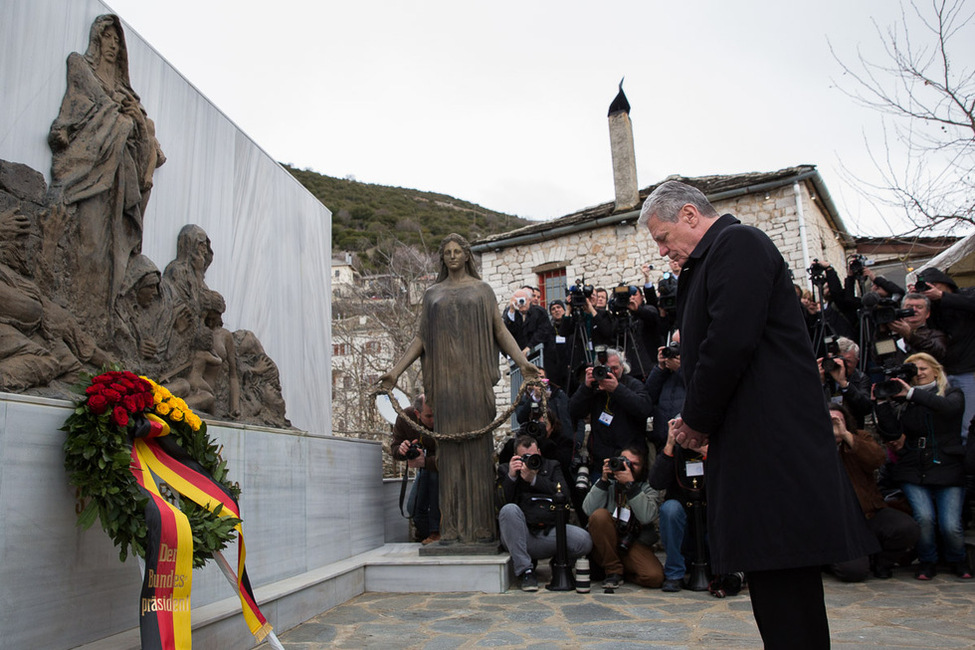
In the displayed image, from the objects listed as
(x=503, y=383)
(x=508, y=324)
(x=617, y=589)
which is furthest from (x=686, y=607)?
(x=503, y=383)

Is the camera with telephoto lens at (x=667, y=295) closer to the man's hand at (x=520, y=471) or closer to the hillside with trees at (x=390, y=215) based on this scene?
the man's hand at (x=520, y=471)

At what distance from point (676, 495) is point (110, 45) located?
5109 mm

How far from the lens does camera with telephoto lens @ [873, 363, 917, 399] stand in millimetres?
5727

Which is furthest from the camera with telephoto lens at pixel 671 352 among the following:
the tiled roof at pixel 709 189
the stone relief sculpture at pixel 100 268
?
the tiled roof at pixel 709 189

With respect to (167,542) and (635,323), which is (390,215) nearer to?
(635,323)

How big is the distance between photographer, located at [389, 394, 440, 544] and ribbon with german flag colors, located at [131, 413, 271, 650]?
3688mm

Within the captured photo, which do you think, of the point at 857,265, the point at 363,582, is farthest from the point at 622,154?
the point at 363,582

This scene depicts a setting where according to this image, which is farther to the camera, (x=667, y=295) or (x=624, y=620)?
(x=667, y=295)

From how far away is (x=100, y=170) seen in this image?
4289 millimetres

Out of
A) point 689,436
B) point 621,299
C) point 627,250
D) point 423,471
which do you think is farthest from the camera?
point 627,250

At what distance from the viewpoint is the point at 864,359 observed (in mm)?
7281

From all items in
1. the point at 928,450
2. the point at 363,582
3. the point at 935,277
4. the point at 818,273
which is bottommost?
the point at 363,582

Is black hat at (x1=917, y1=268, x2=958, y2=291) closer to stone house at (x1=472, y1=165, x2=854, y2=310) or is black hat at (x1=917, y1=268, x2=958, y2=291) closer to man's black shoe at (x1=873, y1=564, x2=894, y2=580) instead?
man's black shoe at (x1=873, y1=564, x2=894, y2=580)

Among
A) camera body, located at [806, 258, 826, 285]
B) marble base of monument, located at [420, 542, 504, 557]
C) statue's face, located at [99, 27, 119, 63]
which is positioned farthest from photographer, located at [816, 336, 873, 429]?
statue's face, located at [99, 27, 119, 63]
